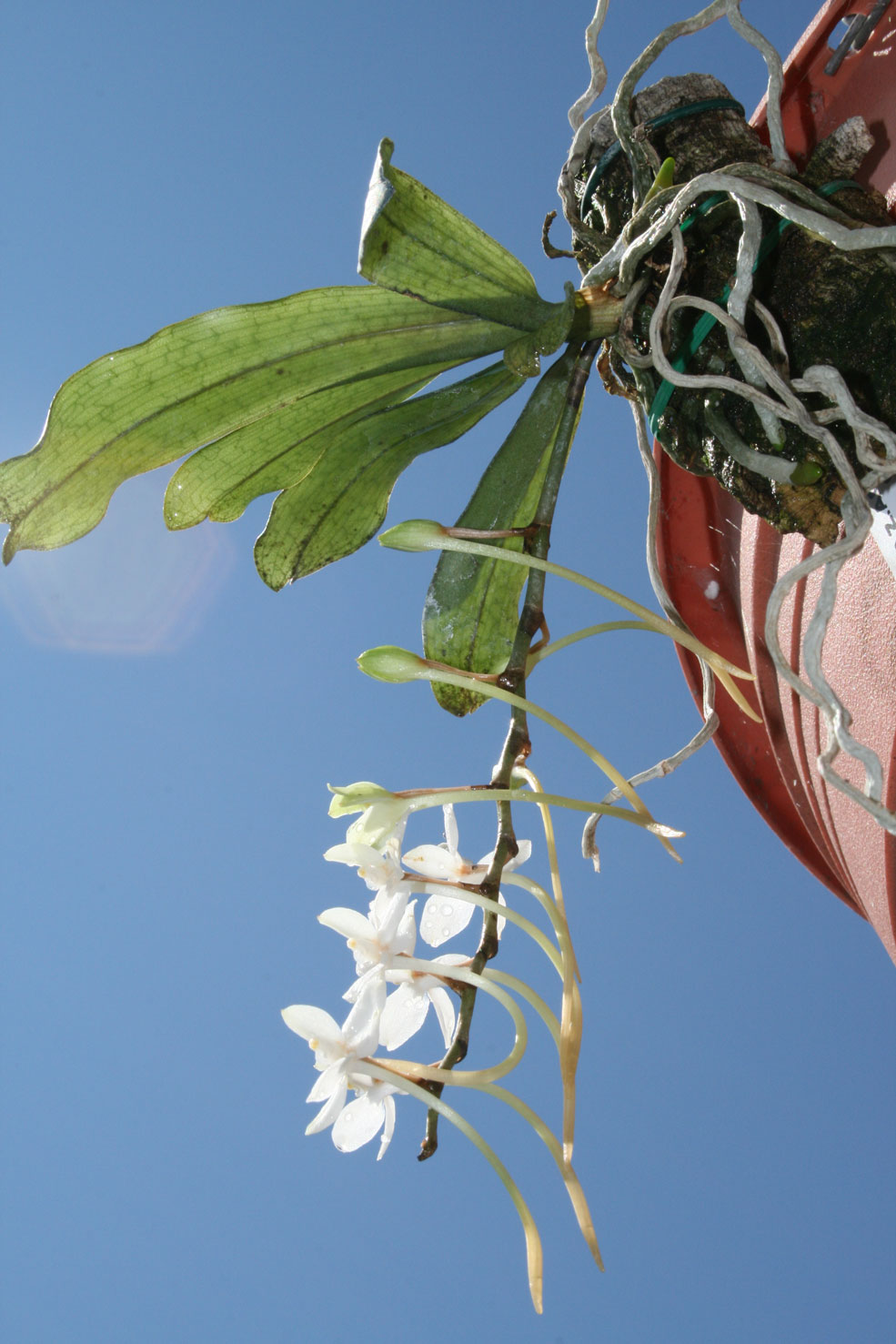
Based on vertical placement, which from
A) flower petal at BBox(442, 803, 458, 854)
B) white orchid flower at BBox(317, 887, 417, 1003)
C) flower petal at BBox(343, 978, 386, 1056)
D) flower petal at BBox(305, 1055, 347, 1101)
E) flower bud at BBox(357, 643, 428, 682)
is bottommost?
flower petal at BBox(305, 1055, 347, 1101)

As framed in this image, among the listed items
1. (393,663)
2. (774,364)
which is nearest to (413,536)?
(393,663)

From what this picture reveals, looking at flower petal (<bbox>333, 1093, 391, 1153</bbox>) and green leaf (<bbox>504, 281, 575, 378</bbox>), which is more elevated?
green leaf (<bbox>504, 281, 575, 378</bbox>)

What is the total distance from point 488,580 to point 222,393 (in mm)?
176

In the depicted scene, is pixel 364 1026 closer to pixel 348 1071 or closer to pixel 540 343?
pixel 348 1071

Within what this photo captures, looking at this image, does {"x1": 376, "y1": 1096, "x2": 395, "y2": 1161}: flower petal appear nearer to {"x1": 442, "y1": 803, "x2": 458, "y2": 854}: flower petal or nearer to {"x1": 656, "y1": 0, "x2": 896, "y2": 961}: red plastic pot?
{"x1": 442, "y1": 803, "x2": 458, "y2": 854}: flower petal

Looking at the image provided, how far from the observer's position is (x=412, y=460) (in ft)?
1.72

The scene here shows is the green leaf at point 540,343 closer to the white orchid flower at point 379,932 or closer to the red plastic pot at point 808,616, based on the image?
the red plastic pot at point 808,616

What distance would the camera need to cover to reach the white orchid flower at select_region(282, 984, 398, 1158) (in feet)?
1.16

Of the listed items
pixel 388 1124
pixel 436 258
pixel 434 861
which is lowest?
pixel 388 1124

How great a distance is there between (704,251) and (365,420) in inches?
7.5

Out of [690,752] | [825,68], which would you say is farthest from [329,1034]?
[825,68]

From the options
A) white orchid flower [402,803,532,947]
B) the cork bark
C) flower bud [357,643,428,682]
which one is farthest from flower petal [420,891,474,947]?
the cork bark

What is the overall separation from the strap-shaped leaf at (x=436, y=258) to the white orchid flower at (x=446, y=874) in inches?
9.5

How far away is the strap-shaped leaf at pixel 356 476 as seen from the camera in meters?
0.50
